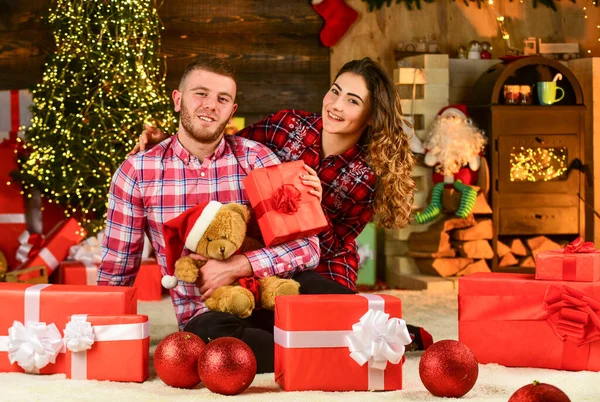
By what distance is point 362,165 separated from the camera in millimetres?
3172

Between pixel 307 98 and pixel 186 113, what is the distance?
261cm

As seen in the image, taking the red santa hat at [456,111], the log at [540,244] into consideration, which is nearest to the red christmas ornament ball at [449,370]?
the red santa hat at [456,111]

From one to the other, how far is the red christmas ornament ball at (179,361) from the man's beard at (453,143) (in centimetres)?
288

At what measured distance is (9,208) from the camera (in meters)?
4.83

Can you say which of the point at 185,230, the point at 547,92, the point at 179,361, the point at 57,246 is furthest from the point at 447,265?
the point at 179,361

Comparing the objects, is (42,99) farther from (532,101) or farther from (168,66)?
(532,101)

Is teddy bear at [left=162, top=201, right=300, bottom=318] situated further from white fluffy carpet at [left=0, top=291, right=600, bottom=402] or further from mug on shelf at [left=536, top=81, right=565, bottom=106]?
mug on shelf at [left=536, top=81, right=565, bottom=106]

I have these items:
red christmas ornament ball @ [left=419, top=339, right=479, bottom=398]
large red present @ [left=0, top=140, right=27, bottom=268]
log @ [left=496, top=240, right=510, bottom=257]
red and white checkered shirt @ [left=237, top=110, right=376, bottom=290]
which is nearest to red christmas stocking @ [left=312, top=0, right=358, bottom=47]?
log @ [left=496, top=240, right=510, bottom=257]

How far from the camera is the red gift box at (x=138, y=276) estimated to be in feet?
15.0

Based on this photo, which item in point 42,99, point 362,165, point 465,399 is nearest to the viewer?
point 465,399

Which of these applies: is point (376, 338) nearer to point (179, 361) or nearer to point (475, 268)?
point (179, 361)

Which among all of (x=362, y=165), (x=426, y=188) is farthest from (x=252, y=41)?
(x=362, y=165)

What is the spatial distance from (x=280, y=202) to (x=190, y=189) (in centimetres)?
34

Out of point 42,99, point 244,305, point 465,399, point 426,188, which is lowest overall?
point 465,399
